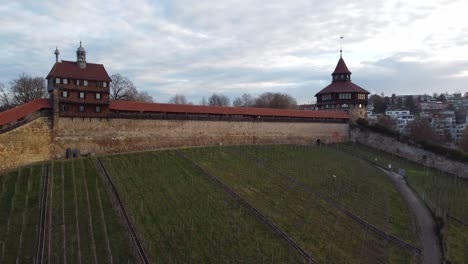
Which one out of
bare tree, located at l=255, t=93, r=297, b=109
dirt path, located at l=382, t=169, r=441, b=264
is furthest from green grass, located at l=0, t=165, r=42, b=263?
bare tree, located at l=255, t=93, r=297, b=109

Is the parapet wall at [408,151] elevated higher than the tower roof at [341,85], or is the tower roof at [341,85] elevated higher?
the tower roof at [341,85]

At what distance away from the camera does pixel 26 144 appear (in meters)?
24.9

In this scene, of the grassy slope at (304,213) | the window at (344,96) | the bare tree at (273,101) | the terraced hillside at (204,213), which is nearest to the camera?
the terraced hillside at (204,213)

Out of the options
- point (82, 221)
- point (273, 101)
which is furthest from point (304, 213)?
point (273, 101)

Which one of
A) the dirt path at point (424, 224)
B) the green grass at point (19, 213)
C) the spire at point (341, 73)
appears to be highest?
the spire at point (341, 73)

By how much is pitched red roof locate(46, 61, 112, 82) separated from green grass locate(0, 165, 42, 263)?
615 centimetres

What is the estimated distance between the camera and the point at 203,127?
33.2 meters

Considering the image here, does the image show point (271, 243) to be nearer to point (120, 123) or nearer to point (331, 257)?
point (331, 257)

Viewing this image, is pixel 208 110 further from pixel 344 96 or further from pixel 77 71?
pixel 344 96

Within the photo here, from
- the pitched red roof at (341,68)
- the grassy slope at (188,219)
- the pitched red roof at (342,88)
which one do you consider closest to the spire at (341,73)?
the pitched red roof at (341,68)

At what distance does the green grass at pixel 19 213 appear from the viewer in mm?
16178

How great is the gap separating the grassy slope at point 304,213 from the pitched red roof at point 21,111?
31.6ft

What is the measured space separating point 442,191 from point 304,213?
12.7 meters

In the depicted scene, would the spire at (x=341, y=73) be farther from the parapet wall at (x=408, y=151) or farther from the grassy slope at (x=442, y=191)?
the grassy slope at (x=442, y=191)
